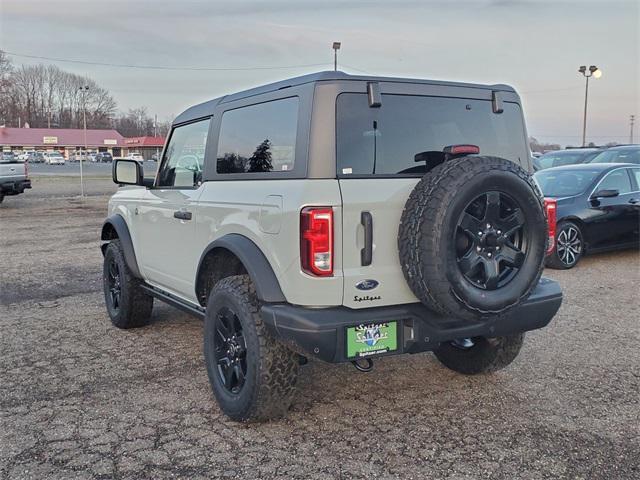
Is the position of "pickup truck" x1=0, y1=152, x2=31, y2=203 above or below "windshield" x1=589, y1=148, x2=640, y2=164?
below

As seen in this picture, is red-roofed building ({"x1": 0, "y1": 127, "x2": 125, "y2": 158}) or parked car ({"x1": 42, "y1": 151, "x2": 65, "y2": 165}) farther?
red-roofed building ({"x1": 0, "y1": 127, "x2": 125, "y2": 158})

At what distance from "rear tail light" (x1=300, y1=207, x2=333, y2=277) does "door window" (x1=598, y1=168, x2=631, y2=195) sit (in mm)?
7120

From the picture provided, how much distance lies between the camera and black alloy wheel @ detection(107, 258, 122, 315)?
5452 mm

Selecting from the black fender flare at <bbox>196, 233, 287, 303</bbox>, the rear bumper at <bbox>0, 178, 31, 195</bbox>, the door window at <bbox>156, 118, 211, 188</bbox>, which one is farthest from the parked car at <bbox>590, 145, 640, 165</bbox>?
the rear bumper at <bbox>0, 178, 31, 195</bbox>

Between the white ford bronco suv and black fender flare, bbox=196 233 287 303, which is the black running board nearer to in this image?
the white ford bronco suv

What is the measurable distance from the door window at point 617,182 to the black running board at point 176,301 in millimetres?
6837

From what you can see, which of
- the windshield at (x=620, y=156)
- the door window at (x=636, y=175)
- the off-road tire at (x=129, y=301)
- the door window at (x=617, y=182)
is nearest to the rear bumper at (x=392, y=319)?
the off-road tire at (x=129, y=301)

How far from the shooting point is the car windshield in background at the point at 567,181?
874 cm

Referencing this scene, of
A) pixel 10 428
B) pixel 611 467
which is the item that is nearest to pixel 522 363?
pixel 611 467

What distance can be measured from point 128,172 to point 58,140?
94538 mm

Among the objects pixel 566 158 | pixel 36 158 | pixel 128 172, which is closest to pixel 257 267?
pixel 128 172

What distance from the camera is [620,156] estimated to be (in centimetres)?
1318

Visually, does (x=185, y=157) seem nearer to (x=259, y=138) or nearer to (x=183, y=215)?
(x=183, y=215)

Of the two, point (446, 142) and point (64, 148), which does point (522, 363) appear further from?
point (64, 148)
